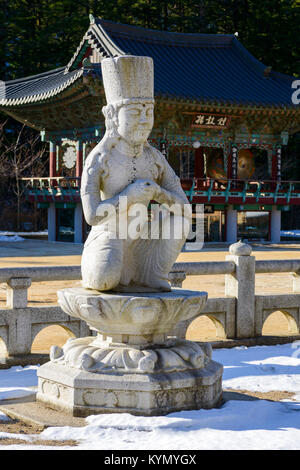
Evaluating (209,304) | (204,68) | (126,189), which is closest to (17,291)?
(126,189)

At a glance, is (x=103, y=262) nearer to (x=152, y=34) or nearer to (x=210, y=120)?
(x=210, y=120)

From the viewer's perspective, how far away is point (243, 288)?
8.37 m

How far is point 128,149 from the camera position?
5.57 m

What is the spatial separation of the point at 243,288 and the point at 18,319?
9.05 feet

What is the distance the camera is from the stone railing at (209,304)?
7.01m

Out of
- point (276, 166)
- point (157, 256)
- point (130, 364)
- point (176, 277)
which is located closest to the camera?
point (130, 364)

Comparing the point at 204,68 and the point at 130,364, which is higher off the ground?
the point at 204,68

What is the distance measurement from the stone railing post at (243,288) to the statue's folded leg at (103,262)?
3.17m

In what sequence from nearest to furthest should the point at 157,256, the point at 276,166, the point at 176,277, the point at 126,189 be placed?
1. the point at 126,189
2. the point at 157,256
3. the point at 176,277
4. the point at 276,166

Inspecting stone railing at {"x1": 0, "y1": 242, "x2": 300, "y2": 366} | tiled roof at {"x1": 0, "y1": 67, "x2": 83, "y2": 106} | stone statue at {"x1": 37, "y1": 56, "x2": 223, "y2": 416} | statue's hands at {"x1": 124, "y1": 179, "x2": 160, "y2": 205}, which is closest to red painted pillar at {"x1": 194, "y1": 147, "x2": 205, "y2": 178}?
tiled roof at {"x1": 0, "y1": 67, "x2": 83, "y2": 106}

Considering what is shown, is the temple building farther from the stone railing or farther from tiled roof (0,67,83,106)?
the stone railing

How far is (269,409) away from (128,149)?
7.46 ft
